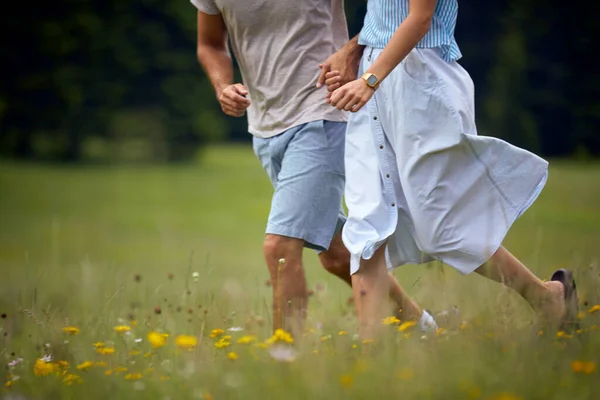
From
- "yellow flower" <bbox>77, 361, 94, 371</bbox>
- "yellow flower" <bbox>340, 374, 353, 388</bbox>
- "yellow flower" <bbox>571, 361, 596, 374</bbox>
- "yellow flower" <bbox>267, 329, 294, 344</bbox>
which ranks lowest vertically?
"yellow flower" <bbox>77, 361, 94, 371</bbox>

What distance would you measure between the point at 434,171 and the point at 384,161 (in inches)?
8.1

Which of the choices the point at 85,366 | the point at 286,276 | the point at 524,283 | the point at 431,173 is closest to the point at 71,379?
the point at 85,366

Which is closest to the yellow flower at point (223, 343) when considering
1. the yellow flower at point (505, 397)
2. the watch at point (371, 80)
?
the watch at point (371, 80)

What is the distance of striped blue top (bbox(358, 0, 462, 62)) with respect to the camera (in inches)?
142

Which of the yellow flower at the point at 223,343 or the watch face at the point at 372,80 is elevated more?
the watch face at the point at 372,80

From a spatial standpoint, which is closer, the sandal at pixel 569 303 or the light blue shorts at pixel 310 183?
the sandal at pixel 569 303

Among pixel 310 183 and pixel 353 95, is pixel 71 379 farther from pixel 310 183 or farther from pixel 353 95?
pixel 353 95

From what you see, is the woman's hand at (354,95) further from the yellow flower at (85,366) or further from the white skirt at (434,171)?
the yellow flower at (85,366)

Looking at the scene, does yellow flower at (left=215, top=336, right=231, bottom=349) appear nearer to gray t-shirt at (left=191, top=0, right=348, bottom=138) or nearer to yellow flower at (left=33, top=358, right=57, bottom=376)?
yellow flower at (left=33, top=358, right=57, bottom=376)

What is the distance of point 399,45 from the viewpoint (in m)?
3.43

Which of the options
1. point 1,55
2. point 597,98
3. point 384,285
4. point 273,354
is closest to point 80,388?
point 273,354

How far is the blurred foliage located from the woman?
2531 centimetres

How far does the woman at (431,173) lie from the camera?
11.8 feet

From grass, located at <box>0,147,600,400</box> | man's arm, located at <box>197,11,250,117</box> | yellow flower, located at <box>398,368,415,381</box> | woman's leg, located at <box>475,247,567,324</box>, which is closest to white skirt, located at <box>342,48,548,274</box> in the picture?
woman's leg, located at <box>475,247,567,324</box>
